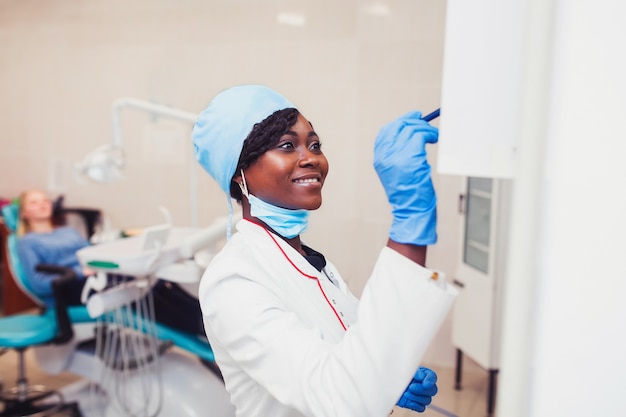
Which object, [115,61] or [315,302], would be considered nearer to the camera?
[315,302]

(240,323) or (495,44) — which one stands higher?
(495,44)

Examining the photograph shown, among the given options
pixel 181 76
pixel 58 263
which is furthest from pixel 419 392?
pixel 181 76

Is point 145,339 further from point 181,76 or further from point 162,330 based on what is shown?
point 181,76

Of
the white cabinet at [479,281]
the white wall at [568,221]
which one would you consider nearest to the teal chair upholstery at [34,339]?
the white cabinet at [479,281]

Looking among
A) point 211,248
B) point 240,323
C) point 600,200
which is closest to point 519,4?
point 600,200

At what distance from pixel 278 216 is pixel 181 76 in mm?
2860

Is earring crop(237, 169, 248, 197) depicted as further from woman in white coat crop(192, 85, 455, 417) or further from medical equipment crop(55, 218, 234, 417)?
A: medical equipment crop(55, 218, 234, 417)

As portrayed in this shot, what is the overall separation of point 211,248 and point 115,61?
2.02 metres

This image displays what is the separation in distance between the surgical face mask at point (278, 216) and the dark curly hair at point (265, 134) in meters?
0.05

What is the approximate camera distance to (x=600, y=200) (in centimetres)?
41

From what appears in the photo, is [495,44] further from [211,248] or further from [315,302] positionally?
[211,248]

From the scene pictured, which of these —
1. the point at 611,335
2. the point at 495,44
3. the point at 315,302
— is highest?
the point at 495,44

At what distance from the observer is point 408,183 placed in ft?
2.27

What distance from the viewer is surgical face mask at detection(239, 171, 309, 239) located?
0.97 meters
